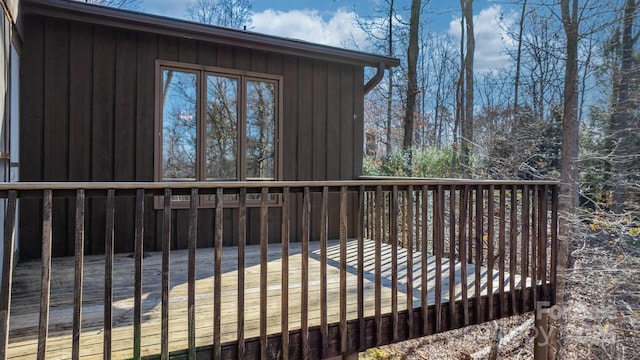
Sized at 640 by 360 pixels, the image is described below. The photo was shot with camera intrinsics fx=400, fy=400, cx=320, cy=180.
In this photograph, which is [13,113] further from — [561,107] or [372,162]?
[561,107]

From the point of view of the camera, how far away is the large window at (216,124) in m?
4.71

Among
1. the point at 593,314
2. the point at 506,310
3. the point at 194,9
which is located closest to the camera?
the point at 506,310

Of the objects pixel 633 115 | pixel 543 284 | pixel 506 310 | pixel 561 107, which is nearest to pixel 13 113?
pixel 506 310

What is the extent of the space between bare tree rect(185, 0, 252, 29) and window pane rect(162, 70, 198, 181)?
29.8 ft

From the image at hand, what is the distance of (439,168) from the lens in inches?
410

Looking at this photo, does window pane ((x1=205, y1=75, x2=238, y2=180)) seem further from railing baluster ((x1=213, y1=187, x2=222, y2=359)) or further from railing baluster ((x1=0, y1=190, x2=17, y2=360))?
railing baluster ((x1=0, y1=190, x2=17, y2=360))

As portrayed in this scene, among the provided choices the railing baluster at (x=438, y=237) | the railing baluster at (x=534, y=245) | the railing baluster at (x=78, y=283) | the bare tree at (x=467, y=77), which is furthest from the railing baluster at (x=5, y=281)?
the bare tree at (x=467, y=77)

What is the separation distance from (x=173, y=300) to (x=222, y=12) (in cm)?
1212

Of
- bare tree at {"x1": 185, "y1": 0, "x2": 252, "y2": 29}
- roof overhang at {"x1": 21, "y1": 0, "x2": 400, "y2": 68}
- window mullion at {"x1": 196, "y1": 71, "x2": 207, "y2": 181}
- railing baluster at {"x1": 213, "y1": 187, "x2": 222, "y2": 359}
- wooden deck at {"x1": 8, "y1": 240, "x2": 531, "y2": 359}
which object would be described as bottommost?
wooden deck at {"x1": 8, "y1": 240, "x2": 531, "y2": 359}

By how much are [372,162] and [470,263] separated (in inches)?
227

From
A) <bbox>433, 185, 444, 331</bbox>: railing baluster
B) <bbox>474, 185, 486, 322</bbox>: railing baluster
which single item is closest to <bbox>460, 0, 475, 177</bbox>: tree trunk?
<bbox>474, 185, 486, 322</bbox>: railing baluster

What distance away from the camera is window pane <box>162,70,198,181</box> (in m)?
4.70

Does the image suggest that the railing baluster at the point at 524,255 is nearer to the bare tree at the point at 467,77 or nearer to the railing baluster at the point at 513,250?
the railing baluster at the point at 513,250

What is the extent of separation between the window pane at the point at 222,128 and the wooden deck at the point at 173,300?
3.41 feet
